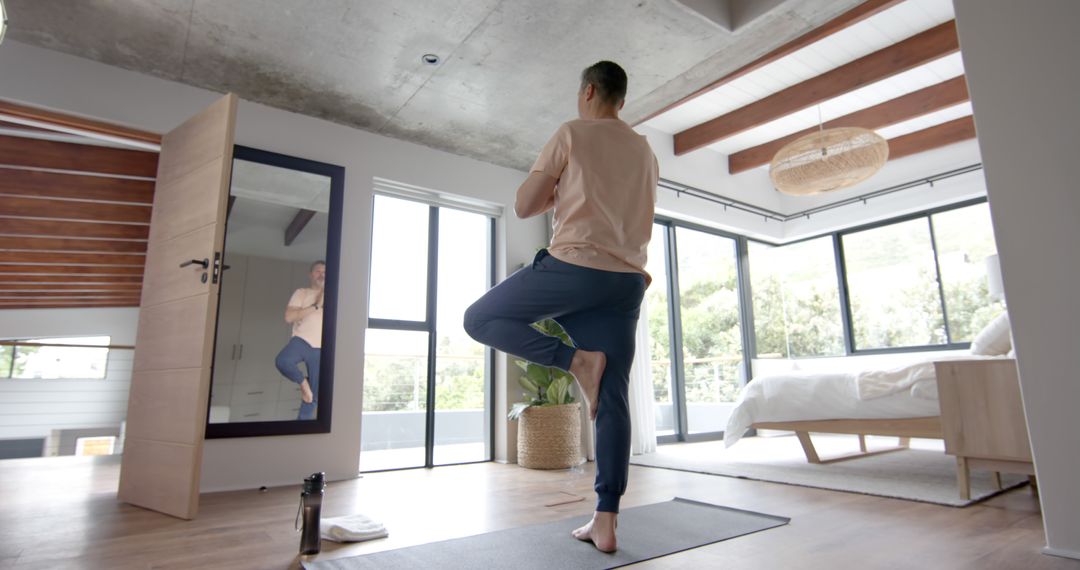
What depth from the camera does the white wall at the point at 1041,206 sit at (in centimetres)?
146

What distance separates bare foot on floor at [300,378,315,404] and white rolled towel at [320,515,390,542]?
61.3 inches

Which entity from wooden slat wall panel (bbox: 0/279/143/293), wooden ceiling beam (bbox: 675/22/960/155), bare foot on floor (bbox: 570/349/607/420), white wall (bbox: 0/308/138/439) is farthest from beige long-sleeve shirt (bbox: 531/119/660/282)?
white wall (bbox: 0/308/138/439)

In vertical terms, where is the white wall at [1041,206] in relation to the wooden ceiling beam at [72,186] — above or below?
below

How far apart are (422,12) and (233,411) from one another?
7.50ft

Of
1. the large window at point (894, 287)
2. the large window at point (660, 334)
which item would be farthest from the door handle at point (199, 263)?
the large window at point (894, 287)

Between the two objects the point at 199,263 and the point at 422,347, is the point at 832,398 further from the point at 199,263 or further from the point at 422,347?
the point at 199,263

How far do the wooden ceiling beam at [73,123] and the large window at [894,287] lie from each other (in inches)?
250

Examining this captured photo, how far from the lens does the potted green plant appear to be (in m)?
3.55

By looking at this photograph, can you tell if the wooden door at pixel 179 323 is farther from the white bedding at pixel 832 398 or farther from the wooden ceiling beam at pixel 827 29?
the white bedding at pixel 832 398

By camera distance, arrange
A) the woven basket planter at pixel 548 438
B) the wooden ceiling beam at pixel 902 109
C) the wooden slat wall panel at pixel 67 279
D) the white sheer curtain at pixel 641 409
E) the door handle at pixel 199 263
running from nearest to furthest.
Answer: the door handle at pixel 199 263
the woven basket planter at pixel 548 438
the white sheer curtain at pixel 641 409
the wooden ceiling beam at pixel 902 109
the wooden slat wall panel at pixel 67 279

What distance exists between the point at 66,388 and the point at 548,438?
751 cm

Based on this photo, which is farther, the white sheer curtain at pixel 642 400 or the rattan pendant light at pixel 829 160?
the white sheer curtain at pixel 642 400

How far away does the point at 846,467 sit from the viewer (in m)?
3.21

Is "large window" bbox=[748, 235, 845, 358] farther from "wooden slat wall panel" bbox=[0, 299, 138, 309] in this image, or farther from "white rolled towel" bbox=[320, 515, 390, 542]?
"wooden slat wall panel" bbox=[0, 299, 138, 309]
